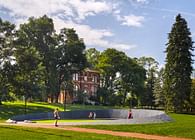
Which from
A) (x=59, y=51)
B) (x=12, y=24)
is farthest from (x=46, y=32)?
(x=12, y=24)

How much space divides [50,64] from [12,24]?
57.4 ft

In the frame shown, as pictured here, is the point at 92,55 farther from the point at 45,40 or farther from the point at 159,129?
the point at 159,129

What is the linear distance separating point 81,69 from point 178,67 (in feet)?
85.0

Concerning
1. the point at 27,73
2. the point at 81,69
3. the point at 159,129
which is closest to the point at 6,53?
the point at 27,73

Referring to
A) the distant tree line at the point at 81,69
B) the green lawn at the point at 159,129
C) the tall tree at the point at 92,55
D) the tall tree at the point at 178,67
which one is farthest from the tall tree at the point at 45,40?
the green lawn at the point at 159,129

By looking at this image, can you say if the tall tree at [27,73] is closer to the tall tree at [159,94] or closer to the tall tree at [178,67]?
the tall tree at [178,67]

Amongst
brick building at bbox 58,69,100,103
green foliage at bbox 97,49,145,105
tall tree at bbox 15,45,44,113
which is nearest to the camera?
tall tree at bbox 15,45,44,113

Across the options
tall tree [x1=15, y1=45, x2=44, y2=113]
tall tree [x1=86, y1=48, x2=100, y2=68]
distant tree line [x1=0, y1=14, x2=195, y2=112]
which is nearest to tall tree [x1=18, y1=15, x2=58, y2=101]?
distant tree line [x1=0, y1=14, x2=195, y2=112]

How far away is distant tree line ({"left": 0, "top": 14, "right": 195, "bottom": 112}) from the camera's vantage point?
6100cm

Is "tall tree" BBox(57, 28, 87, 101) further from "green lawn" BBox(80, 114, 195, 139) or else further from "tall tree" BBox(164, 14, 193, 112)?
"green lawn" BBox(80, 114, 195, 139)

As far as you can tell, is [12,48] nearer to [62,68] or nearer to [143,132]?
[62,68]

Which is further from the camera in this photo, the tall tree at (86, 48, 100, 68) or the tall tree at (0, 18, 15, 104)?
the tall tree at (86, 48, 100, 68)

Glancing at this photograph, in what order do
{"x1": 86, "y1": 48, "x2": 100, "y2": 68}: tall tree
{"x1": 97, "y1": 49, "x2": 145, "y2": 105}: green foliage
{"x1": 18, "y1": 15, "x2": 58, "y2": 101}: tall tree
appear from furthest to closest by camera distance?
{"x1": 86, "y1": 48, "x2": 100, "y2": 68}: tall tree < {"x1": 97, "y1": 49, "x2": 145, "y2": 105}: green foliage < {"x1": 18, "y1": 15, "x2": 58, "y2": 101}: tall tree

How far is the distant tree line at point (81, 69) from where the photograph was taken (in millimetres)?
61000
